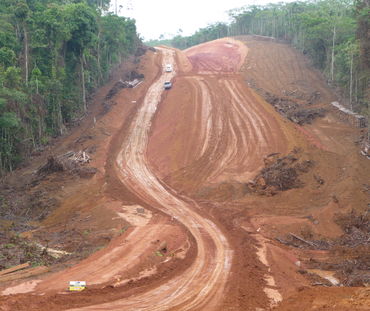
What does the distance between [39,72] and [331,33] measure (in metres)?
37.0

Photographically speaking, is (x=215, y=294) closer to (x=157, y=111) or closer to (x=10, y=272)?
(x=10, y=272)

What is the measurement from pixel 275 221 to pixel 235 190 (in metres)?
4.64

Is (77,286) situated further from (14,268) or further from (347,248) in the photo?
(347,248)

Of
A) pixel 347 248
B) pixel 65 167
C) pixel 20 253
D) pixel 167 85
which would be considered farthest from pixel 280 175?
pixel 167 85

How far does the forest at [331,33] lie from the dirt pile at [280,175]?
1286cm

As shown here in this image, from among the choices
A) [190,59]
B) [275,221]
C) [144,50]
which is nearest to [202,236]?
[275,221]

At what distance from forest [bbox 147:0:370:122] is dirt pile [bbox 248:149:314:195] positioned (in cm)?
1286

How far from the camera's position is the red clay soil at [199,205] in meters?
14.1

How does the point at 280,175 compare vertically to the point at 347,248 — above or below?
above

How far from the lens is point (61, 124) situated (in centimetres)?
3962

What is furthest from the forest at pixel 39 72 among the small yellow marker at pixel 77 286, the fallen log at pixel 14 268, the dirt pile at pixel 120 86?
the small yellow marker at pixel 77 286

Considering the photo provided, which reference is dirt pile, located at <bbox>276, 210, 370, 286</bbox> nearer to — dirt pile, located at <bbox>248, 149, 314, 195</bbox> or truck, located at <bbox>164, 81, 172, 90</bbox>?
dirt pile, located at <bbox>248, 149, 314, 195</bbox>

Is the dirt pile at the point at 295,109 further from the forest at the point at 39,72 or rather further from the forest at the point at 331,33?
the forest at the point at 39,72

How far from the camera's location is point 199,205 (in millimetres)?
25469
